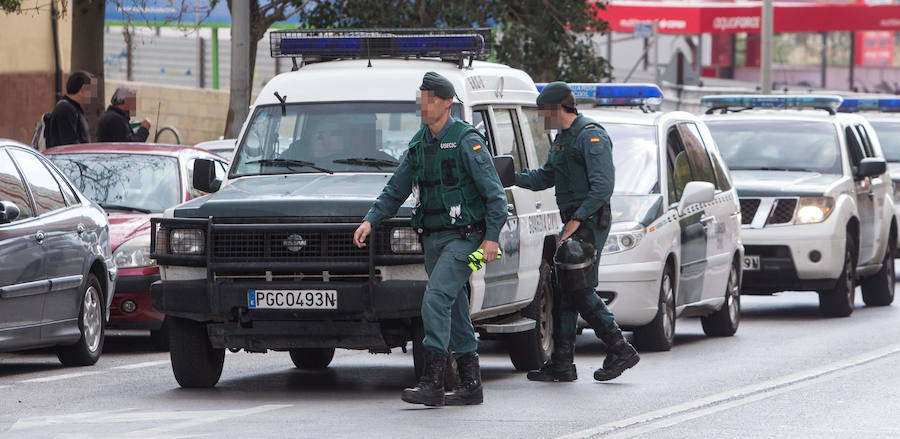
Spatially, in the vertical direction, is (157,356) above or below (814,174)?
below

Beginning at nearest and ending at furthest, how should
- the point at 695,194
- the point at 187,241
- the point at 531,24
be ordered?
the point at 187,241 < the point at 695,194 < the point at 531,24

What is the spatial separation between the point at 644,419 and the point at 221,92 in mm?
23586

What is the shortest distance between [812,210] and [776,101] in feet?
8.26

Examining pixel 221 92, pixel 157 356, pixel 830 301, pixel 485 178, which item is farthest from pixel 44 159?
pixel 221 92

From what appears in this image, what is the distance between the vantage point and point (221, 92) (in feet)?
104

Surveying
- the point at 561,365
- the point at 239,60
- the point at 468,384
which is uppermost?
the point at 239,60

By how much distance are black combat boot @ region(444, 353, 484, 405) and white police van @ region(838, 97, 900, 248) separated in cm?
1261

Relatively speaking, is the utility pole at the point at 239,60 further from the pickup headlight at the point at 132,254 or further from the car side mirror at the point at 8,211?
the car side mirror at the point at 8,211

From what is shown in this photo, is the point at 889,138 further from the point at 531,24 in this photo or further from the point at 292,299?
the point at 292,299

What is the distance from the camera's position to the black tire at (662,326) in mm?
12625

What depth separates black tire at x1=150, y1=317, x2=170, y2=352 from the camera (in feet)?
42.8

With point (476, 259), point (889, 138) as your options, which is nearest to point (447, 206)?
point (476, 259)

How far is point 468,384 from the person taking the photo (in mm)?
9289

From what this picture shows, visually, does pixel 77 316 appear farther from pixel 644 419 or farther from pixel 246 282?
pixel 644 419
